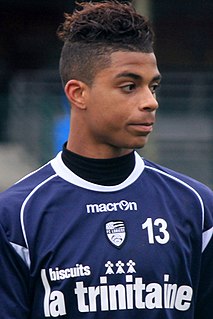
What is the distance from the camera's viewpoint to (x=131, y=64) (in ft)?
12.9

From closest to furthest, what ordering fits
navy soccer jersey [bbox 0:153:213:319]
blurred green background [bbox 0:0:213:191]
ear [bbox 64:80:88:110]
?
navy soccer jersey [bbox 0:153:213:319]
ear [bbox 64:80:88:110]
blurred green background [bbox 0:0:213:191]

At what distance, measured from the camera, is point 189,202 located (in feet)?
13.3

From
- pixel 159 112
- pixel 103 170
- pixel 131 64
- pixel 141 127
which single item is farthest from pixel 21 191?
pixel 159 112

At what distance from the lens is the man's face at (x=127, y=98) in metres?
3.92

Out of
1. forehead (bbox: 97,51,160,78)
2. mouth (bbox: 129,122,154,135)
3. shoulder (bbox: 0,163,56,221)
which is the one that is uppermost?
forehead (bbox: 97,51,160,78)

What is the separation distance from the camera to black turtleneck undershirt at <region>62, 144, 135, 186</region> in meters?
4.05

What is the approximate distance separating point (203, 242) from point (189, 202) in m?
0.14

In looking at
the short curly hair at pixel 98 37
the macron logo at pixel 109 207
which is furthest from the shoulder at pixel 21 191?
the short curly hair at pixel 98 37

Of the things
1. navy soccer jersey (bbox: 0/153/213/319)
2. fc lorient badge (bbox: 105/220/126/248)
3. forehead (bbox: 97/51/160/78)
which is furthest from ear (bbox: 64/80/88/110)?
fc lorient badge (bbox: 105/220/126/248)

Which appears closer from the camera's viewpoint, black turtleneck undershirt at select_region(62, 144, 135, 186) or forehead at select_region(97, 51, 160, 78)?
forehead at select_region(97, 51, 160, 78)

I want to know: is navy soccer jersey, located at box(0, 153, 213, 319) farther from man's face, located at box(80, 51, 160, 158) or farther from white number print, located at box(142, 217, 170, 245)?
man's face, located at box(80, 51, 160, 158)

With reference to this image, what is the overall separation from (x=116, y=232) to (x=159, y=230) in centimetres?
15

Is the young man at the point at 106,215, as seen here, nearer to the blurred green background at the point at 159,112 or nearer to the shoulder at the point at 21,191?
the shoulder at the point at 21,191

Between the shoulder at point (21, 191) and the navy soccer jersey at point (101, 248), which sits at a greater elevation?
the shoulder at point (21, 191)
